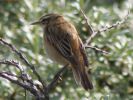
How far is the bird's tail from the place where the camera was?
12.8 feet

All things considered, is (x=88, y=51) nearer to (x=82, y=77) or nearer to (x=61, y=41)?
(x=61, y=41)

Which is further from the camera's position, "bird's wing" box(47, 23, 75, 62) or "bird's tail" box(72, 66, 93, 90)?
"bird's wing" box(47, 23, 75, 62)

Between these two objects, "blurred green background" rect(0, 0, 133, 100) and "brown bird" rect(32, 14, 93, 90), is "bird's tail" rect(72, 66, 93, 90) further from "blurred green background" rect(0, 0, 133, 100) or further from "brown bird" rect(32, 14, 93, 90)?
"blurred green background" rect(0, 0, 133, 100)

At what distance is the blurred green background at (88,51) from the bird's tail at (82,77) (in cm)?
79

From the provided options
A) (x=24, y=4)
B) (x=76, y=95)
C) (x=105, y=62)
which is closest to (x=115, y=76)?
(x=105, y=62)

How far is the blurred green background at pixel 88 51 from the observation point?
5.33 metres

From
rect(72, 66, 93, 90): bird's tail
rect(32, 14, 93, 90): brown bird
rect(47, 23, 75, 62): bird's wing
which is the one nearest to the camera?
rect(72, 66, 93, 90): bird's tail

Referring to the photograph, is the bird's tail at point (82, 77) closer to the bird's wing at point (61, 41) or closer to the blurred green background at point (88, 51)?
the bird's wing at point (61, 41)

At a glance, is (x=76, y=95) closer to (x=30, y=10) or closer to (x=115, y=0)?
(x=30, y=10)

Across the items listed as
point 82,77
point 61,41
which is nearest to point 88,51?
point 61,41

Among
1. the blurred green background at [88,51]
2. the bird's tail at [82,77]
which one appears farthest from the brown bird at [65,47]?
the blurred green background at [88,51]

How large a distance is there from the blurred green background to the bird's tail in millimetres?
788

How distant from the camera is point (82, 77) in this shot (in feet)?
13.4

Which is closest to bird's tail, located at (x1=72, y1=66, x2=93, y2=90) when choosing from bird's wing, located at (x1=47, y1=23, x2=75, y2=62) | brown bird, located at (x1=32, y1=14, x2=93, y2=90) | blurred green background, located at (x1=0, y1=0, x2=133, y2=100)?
brown bird, located at (x1=32, y1=14, x2=93, y2=90)
